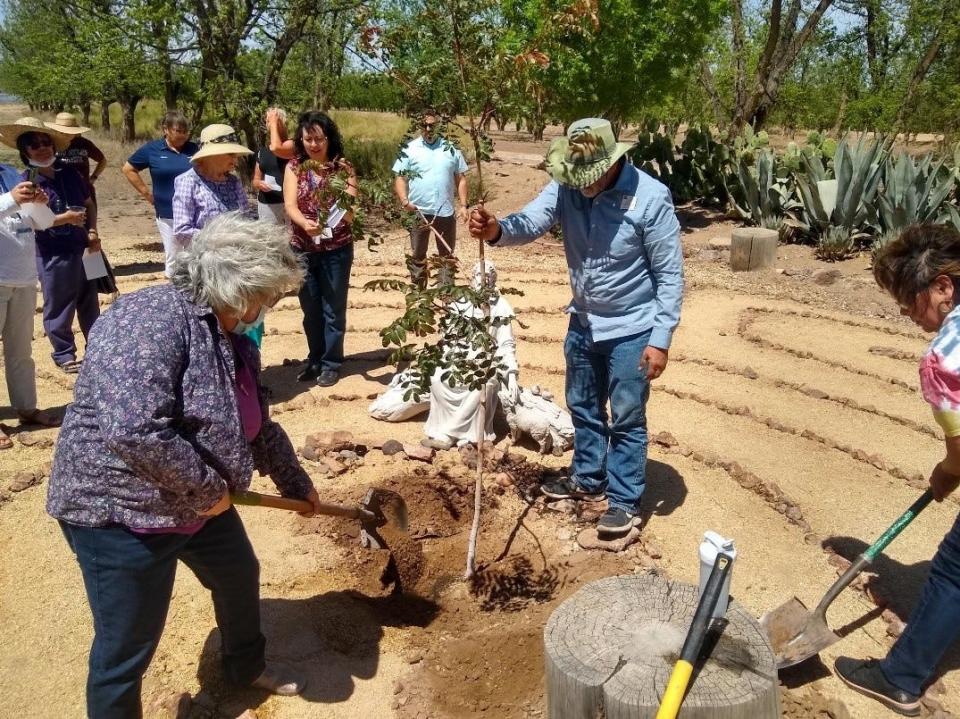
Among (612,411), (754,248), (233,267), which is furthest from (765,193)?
(233,267)

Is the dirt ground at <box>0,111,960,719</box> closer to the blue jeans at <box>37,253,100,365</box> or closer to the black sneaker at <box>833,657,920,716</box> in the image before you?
the black sneaker at <box>833,657,920,716</box>

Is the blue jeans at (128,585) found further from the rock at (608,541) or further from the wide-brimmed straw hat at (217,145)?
the wide-brimmed straw hat at (217,145)

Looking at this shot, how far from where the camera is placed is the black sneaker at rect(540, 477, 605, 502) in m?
3.95

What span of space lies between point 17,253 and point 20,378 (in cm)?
76

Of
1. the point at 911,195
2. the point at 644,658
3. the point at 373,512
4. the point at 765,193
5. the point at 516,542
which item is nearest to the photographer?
the point at 644,658

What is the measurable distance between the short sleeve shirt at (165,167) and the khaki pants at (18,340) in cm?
144

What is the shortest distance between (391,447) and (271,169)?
2.36m

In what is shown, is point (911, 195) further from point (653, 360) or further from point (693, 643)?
point (693, 643)

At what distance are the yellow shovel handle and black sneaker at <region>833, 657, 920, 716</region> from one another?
1.08 m

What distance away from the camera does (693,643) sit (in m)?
2.12

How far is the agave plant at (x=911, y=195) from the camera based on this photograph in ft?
26.7

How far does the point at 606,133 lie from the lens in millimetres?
3131

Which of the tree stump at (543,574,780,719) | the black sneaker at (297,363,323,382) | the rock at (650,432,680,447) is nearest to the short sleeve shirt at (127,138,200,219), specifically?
the black sneaker at (297,363,323,382)

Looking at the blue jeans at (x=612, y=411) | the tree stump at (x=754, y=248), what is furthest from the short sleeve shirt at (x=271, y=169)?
the tree stump at (x=754, y=248)
